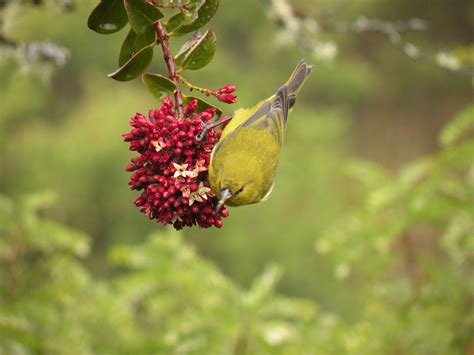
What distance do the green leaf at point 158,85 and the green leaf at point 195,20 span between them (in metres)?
0.08

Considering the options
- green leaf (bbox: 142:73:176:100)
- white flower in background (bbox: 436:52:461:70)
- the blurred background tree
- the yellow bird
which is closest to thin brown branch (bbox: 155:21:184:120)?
green leaf (bbox: 142:73:176:100)

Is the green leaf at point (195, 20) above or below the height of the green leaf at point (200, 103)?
above

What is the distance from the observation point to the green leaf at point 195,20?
1.06 meters

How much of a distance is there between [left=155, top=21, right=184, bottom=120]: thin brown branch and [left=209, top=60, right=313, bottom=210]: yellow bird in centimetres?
12

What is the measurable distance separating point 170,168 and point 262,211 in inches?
309

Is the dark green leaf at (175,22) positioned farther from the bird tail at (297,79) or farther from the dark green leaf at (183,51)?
the bird tail at (297,79)

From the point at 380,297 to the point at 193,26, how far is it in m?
2.04

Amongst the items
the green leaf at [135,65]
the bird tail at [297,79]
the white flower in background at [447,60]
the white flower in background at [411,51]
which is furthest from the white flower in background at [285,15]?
the green leaf at [135,65]

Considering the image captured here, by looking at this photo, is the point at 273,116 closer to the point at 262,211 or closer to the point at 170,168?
the point at 170,168

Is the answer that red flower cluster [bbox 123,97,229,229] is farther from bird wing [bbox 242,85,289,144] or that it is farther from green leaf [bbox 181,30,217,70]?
bird wing [bbox 242,85,289,144]

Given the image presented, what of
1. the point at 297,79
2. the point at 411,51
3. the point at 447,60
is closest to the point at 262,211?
the point at 447,60

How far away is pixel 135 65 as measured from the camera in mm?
1018

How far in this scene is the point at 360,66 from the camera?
39.3ft

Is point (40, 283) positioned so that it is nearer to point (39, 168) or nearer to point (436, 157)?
point (436, 157)
